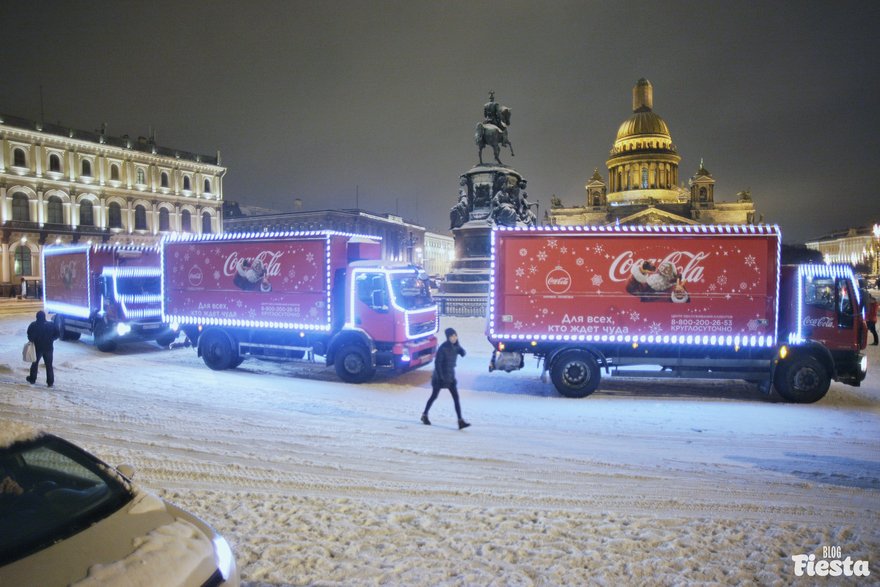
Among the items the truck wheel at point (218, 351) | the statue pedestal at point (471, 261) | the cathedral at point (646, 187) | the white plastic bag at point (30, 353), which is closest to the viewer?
the white plastic bag at point (30, 353)

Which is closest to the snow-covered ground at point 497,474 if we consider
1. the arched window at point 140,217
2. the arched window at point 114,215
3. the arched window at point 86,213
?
the arched window at point 86,213

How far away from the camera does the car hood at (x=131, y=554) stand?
9.52 ft

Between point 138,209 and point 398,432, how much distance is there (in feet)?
234

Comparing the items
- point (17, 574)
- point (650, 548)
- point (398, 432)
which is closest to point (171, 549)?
point (17, 574)

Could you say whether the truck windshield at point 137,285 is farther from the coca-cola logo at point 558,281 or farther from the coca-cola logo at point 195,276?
the coca-cola logo at point 558,281

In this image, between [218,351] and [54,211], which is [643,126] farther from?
[218,351]

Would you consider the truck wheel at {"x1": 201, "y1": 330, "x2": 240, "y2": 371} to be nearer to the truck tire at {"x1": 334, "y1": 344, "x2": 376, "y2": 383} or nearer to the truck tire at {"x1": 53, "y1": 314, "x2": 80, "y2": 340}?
the truck tire at {"x1": 334, "y1": 344, "x2": 376, "y2": 383}

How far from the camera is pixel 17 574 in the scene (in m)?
2.84

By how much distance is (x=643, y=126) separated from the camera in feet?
333

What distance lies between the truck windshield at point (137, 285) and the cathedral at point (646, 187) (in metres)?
82.7

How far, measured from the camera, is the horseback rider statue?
1164 inches

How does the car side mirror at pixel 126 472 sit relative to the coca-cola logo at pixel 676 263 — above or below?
below

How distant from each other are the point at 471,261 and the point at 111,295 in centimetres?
1571

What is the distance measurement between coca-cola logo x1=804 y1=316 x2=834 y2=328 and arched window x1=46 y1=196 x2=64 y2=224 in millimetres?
69209
